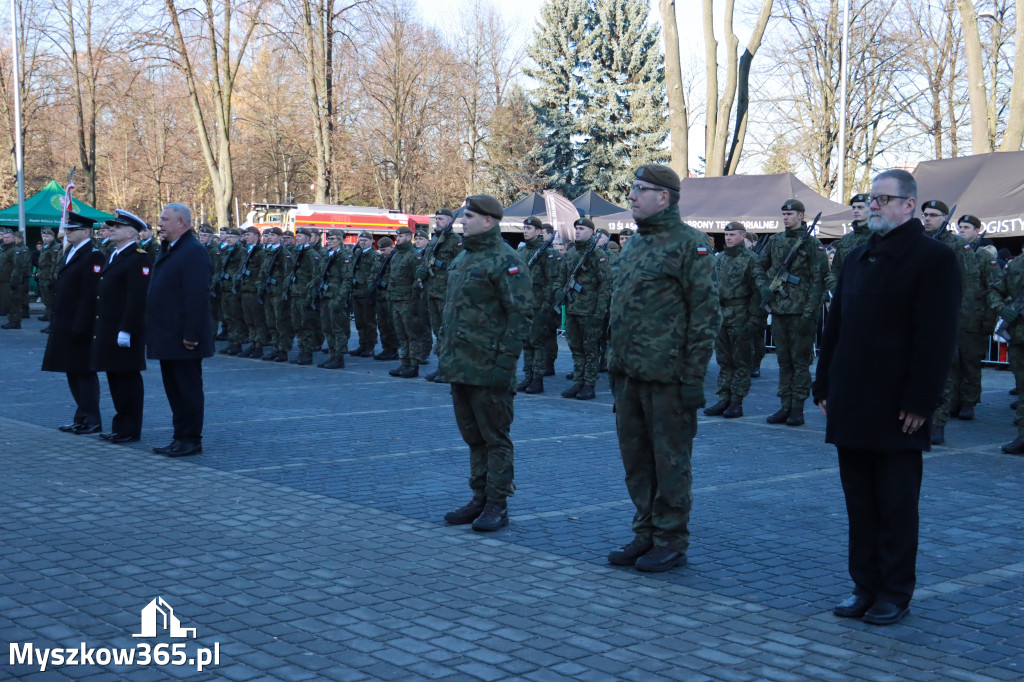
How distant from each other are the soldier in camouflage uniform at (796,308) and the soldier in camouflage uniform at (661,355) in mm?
5321

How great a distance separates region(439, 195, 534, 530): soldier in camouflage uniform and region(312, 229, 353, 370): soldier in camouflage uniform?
9.74m

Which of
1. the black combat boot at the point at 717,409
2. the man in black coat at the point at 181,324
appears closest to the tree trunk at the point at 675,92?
the black combat boot at the point at 717,409

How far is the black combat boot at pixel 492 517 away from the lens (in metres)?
6.51

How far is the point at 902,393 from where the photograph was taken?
16.1 ft

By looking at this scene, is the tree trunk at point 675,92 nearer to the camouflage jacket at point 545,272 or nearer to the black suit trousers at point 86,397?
the camouflage jacket at point 545,272

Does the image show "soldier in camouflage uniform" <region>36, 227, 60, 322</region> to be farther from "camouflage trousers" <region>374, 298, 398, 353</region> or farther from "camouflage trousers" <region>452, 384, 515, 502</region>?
"camouflage trousers" <region>452, 384, 515, 502</region>

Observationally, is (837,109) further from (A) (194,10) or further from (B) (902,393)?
(B) (902,393)

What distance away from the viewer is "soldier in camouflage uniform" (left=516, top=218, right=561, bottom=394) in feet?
44.6

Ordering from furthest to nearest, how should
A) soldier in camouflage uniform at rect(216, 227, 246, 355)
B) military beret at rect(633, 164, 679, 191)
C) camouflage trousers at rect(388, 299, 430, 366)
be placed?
soldier in camouflage uniform at rect(216, 227, 246, 355) < camouflage trousers at rect(388, 299, 430, 366) < military beret at rect(633, 164, 679, 191)

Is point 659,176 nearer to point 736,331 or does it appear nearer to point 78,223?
point 736,331

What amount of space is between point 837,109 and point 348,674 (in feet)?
134

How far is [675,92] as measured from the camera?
27.4 m

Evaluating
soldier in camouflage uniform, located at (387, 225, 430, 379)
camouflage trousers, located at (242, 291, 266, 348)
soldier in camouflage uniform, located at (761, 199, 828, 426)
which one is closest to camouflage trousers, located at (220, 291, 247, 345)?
camouflage trousers, located at (242, 291, 266, 348)

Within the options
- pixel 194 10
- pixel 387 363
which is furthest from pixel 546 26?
pixel 387 363
